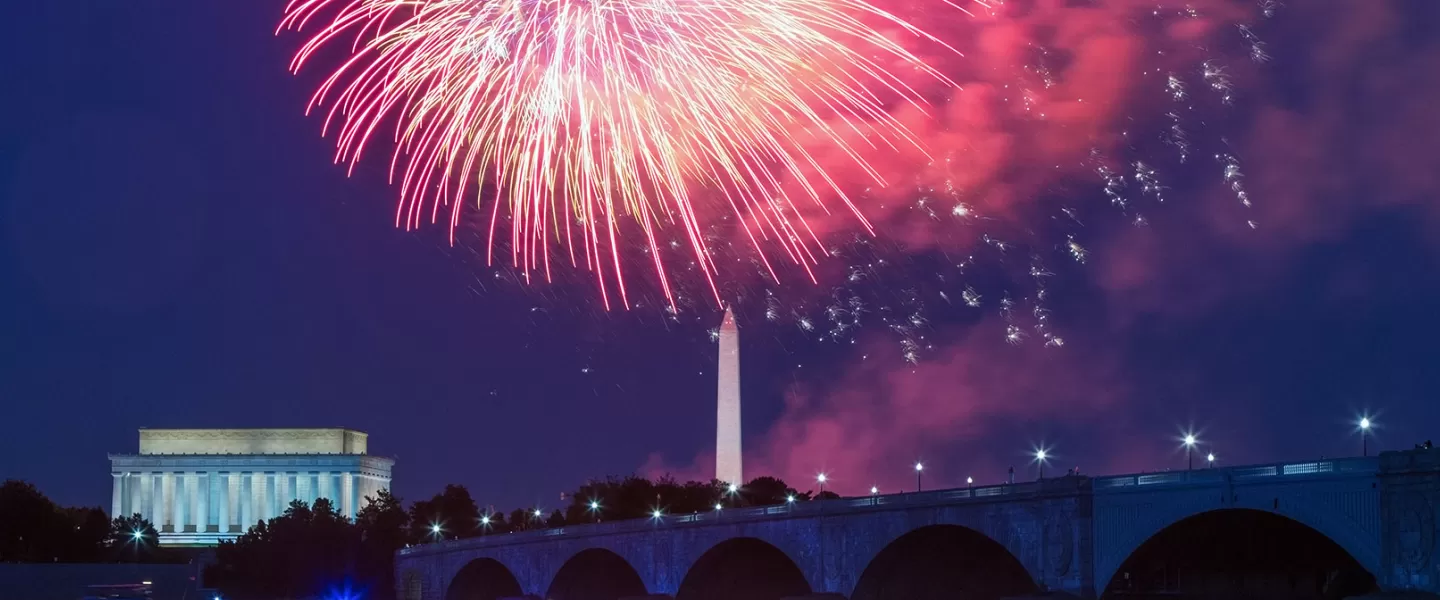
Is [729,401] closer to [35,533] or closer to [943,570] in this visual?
[943,570]

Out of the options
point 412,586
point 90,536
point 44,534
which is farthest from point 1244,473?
point 90,536

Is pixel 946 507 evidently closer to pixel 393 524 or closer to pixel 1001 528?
pixel 1001 528

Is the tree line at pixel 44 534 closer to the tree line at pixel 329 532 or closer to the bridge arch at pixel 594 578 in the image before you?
the tree line at pixel 329 532

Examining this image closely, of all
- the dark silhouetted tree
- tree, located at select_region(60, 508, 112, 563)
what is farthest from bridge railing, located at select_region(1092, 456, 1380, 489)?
the dark silhouetted tree

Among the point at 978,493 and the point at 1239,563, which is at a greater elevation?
the point at 978,493

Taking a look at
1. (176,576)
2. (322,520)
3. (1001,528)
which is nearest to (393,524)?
(322,520)

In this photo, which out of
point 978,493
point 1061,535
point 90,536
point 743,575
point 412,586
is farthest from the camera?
point 90,536
